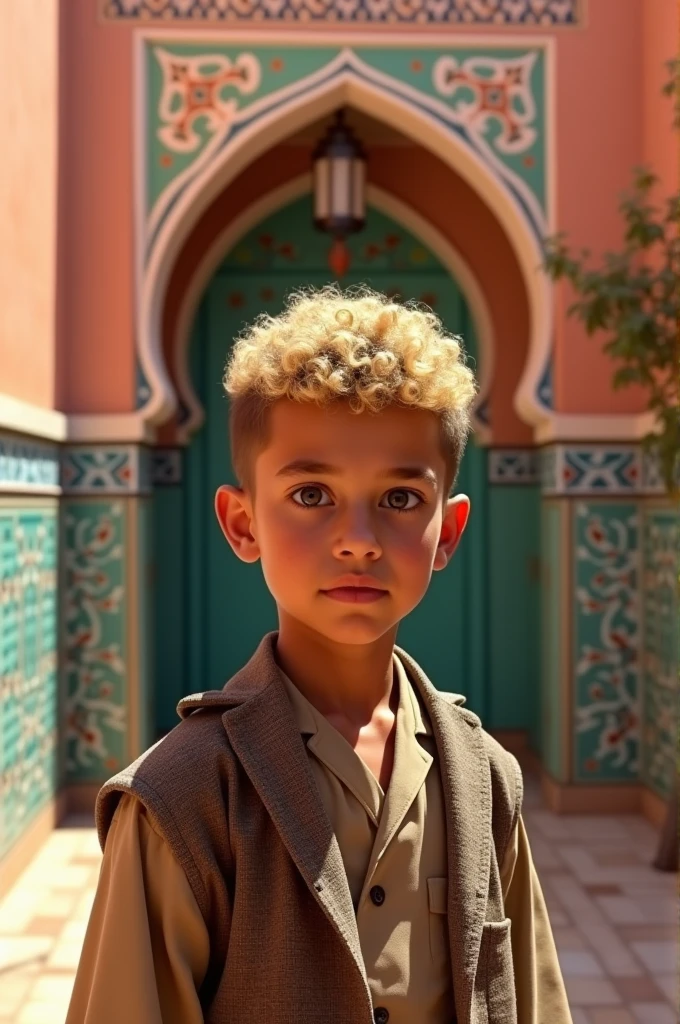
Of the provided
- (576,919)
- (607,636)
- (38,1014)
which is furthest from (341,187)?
(38,1014)

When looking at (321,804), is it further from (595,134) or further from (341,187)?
(341,187)

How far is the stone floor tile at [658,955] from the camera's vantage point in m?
3.02

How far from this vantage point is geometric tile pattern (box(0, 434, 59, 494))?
11.5ft

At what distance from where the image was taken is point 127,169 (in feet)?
14.2

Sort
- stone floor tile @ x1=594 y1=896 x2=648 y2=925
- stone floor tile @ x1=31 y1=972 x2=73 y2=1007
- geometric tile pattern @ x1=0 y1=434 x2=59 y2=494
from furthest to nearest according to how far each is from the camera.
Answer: geometric tile pattern @ x1=0 y1=434 x2=59 y2=494 < stone floor tile @ x1=594 y1=896 x2=648 y2=925 < stone floor tile @ x1=31 y1=972 x2=73 y2=1007

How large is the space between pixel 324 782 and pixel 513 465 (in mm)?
4405

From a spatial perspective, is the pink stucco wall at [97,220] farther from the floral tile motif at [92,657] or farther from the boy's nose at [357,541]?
the boy's nose at [357,541]

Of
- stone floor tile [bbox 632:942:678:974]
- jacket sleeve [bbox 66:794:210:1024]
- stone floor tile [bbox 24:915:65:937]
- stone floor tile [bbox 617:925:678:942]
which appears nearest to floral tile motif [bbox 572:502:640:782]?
stone floor tile [bbox 617:925:678:942]

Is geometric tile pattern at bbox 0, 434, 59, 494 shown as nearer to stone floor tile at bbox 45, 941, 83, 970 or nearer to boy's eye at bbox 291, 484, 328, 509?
stone floor tile at bbox 45, 941, 83, 970

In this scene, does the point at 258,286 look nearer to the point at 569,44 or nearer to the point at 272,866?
the point at 569,44

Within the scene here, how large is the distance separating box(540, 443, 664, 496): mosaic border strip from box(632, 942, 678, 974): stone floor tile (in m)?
1.84

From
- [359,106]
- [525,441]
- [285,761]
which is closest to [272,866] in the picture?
[285,761]

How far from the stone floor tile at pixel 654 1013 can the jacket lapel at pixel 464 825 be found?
1851 mm

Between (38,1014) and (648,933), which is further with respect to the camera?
(648,933)
